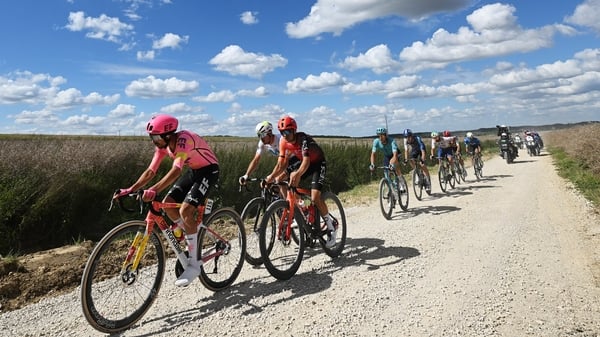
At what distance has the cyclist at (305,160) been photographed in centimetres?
627

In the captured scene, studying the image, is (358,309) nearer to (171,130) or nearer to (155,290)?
(155,290)

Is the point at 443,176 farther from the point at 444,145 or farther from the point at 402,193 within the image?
the point at 402,193

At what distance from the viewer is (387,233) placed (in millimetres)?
8297

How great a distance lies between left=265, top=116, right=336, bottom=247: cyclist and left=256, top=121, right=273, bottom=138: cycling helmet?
2.18 ft

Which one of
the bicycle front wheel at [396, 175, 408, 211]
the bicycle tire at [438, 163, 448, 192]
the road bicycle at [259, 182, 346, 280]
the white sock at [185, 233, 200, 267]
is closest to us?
the white sock at [185, 233, 200, 267]

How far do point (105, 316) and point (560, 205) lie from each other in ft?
35.6

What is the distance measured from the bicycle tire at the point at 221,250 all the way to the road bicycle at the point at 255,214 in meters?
0.34

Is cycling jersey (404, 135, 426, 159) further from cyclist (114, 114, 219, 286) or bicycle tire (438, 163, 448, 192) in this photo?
cyclist (114, 114, 219, 286)

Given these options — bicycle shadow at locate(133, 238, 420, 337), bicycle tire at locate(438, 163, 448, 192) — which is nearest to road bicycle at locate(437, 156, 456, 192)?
bicycle tire at locate(438, 163, 448, 192)

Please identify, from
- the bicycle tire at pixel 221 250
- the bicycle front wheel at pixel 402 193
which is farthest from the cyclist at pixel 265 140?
the bicycle front wheel at pixel 402 193

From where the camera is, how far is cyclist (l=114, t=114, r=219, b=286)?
15.3 ft

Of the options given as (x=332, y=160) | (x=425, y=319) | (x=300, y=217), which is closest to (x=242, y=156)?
(x=332, y=160)

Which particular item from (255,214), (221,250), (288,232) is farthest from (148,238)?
(255,214)

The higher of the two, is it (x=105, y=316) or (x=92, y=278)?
(x=92, y=278)
